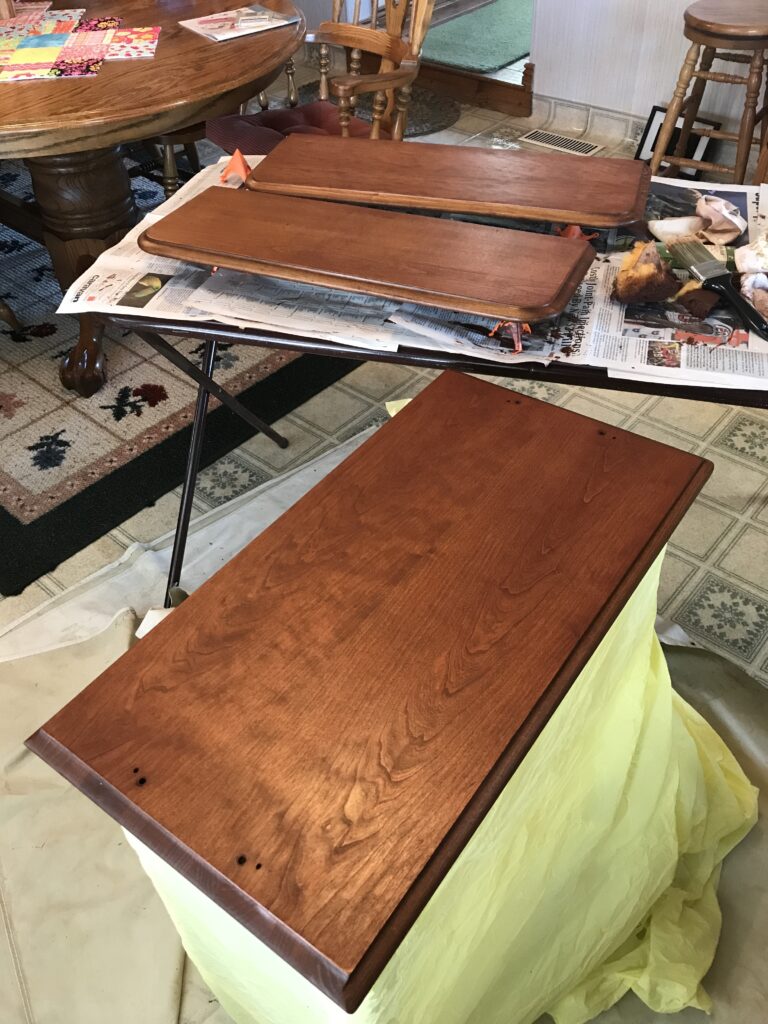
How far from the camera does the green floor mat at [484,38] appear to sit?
4.02m

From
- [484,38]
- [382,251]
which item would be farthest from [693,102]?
[382,251]

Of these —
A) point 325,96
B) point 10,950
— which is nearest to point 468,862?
point 10,950

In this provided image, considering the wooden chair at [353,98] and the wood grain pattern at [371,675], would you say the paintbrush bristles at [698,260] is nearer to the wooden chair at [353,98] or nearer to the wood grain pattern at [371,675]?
the wood grain pattern at [371,675]

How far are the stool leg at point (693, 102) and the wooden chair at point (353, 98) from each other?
1082mm

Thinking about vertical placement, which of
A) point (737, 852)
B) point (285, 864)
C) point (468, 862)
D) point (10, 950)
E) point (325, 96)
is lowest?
point (10, 950)

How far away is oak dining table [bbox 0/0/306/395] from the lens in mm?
1760

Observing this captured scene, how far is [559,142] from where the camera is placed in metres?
3.47

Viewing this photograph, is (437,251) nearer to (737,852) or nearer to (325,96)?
(737,852)

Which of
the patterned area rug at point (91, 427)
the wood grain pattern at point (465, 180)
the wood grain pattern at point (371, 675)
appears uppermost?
the wood grain pattern at point (465, 180)

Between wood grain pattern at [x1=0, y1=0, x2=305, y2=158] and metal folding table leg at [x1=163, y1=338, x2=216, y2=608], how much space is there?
0.55 metres

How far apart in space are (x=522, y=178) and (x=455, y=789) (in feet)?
3.04

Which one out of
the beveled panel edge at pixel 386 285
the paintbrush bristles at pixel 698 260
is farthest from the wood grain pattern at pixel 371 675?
the paintbrush bristles at pixel 698 260

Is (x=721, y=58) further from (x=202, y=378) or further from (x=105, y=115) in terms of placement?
(x=202, y=378)

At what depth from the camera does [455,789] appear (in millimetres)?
691
